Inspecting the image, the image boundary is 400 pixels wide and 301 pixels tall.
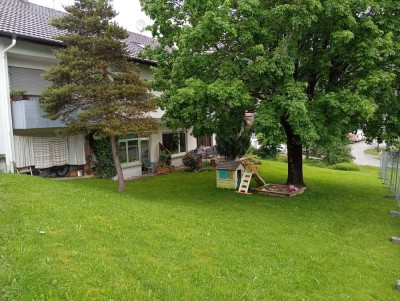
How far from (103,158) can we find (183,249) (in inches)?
443

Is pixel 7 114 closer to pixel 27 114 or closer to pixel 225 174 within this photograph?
pixel 27 114

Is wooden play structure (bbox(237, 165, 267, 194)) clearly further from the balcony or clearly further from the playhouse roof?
the balcony

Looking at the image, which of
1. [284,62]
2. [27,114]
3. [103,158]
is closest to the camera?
[284,62]

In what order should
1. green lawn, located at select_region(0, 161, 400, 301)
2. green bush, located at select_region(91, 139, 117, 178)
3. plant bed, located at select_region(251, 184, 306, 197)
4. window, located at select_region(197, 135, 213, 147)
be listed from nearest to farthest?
green lawn, located at select_region(0, 161, 400, 301), plant bed, located at select_region(251, 184, 306, 197), green bush, located at select_region(91, 139, 117, 178), window, located at select_region(197, 135, 213, 147)

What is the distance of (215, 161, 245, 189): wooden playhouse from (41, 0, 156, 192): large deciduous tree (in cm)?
476

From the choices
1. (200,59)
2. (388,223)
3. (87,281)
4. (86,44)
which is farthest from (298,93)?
(87,281)

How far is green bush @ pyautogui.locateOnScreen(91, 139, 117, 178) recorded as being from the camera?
16.8 metres

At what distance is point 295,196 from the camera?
14.2m

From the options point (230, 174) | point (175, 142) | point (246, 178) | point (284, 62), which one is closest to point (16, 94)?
point (230, 174)

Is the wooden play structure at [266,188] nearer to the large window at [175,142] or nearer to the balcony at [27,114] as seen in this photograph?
the balcony at [27,114]

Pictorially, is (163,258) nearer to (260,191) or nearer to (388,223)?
(388,223)

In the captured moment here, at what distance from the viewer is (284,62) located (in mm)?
10672

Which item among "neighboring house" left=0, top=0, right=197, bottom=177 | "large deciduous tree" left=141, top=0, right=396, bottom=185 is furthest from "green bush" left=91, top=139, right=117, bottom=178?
"large deciduous tree" left=141, top=0, right=396, bottom=185

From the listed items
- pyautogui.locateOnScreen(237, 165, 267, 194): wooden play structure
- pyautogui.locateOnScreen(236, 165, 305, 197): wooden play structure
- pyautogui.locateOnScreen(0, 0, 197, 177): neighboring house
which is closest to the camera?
pyautogui.locateOnScreen(0, 0, 197, 177): neighboring house
